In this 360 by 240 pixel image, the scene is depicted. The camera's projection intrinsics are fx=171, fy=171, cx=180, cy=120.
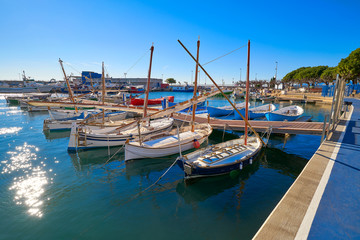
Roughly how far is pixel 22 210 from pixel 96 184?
4374 millimetres

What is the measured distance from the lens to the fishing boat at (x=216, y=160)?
1266cm

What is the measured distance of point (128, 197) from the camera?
39.3 feet

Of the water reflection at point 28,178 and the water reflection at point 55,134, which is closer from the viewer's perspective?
the water reflection at point 28,178

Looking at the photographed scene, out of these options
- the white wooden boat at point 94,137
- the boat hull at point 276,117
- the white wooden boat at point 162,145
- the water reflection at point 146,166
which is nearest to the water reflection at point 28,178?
the white wooden boat at point 94,137

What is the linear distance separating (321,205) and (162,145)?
13453 mm

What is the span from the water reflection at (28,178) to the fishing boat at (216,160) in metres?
9.72

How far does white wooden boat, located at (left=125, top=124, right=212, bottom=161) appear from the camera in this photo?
16.7 meters

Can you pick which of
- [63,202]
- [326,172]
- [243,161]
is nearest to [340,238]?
[326,172]

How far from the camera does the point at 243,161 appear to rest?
13875 millimetres

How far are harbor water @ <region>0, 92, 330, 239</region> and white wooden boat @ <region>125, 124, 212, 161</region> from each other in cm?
83

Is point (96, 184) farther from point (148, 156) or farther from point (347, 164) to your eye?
point (347, 164)

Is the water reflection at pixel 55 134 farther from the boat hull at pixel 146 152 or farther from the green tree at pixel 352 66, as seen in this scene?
the green tree at pixel 352 66

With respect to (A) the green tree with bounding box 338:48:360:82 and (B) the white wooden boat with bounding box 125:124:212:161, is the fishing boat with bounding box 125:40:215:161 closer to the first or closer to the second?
(B) the white wooden boat with bounding box 125:124:212:161

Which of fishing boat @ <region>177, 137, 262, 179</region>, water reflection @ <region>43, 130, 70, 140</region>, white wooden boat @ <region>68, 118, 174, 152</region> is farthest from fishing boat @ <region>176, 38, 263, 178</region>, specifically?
water reflection @ <region>43, 130, 70, 140</region>
